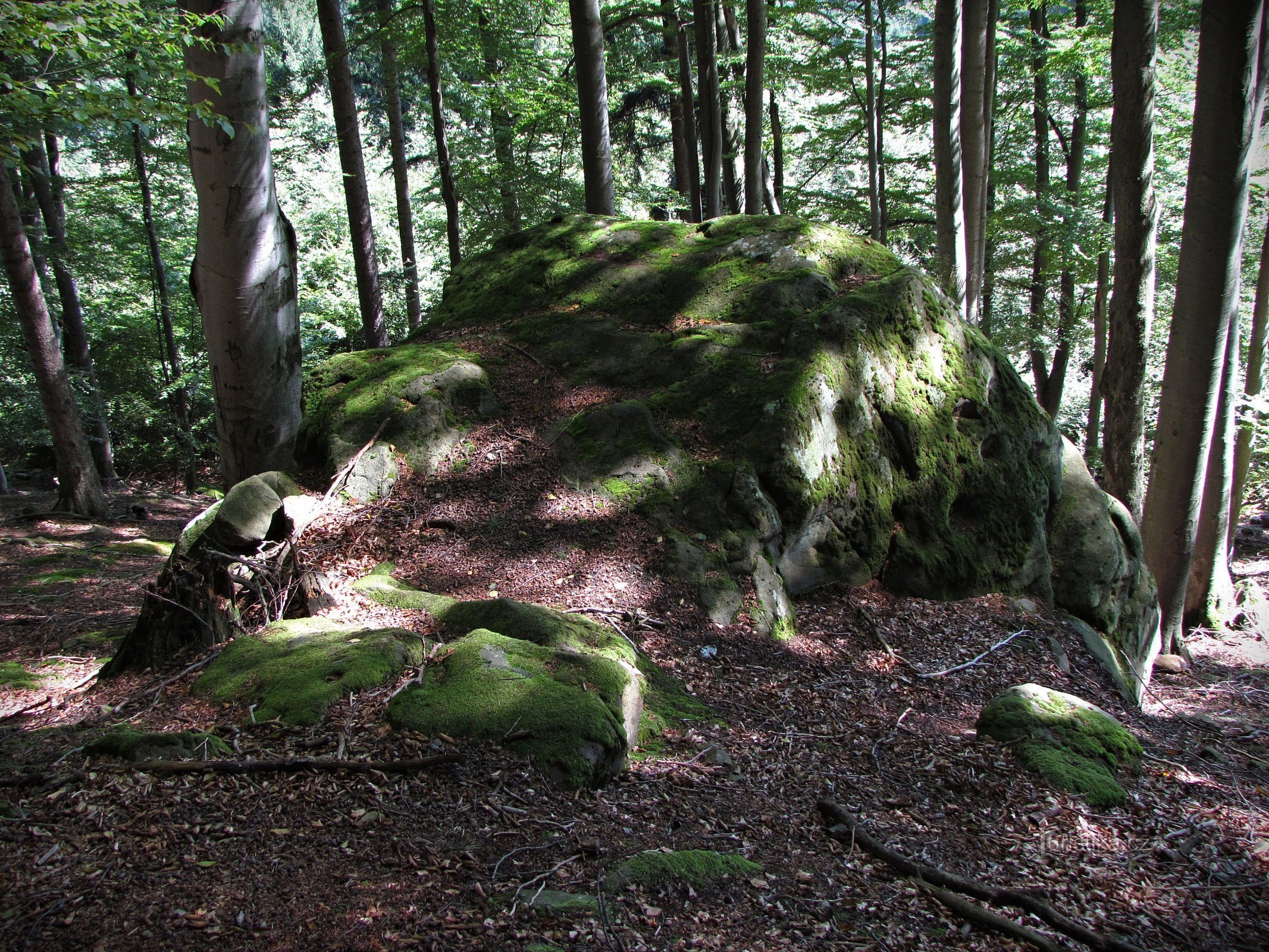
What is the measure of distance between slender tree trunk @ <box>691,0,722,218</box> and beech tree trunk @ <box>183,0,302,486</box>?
857 cm

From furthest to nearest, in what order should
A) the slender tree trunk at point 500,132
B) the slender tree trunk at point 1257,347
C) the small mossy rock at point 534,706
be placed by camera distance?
the slender tree trunk at point 500,132
the slender tree trunk at point 1257,347
the small mossy rock at point 534,706

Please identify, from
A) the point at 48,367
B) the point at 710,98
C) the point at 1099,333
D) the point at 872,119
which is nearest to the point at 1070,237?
the point at 1099,333

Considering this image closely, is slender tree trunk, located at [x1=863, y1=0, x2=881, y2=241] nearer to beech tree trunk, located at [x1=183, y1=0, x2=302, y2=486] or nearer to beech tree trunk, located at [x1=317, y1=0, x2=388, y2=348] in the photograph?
beech tree trunk, located at [x1=317, y1=0, x2=388, y2=348]

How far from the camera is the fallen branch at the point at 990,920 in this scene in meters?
2.43

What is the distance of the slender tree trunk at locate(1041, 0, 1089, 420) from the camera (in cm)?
1630

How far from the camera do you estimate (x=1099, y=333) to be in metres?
13.1

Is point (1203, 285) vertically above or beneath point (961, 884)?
above

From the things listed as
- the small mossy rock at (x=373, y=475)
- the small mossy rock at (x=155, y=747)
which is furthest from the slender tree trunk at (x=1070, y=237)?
the small mossy rock at (x=155, y=747)

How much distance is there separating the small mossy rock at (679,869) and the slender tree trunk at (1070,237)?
685 inches

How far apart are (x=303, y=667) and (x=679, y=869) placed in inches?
73.9

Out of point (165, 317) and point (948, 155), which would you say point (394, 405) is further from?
point (165, 317)

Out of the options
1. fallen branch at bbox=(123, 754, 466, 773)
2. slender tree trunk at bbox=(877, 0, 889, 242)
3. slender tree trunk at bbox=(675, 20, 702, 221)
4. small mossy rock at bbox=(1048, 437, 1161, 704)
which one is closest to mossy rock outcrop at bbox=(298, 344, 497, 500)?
fallen branch at bbox=(123, 754, 466, 773)

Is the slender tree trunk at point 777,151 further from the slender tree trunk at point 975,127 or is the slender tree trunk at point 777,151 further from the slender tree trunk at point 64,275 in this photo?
the slender tree trunk at point 64,275

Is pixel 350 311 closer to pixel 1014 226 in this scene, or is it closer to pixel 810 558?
→ pixel 1014 226
